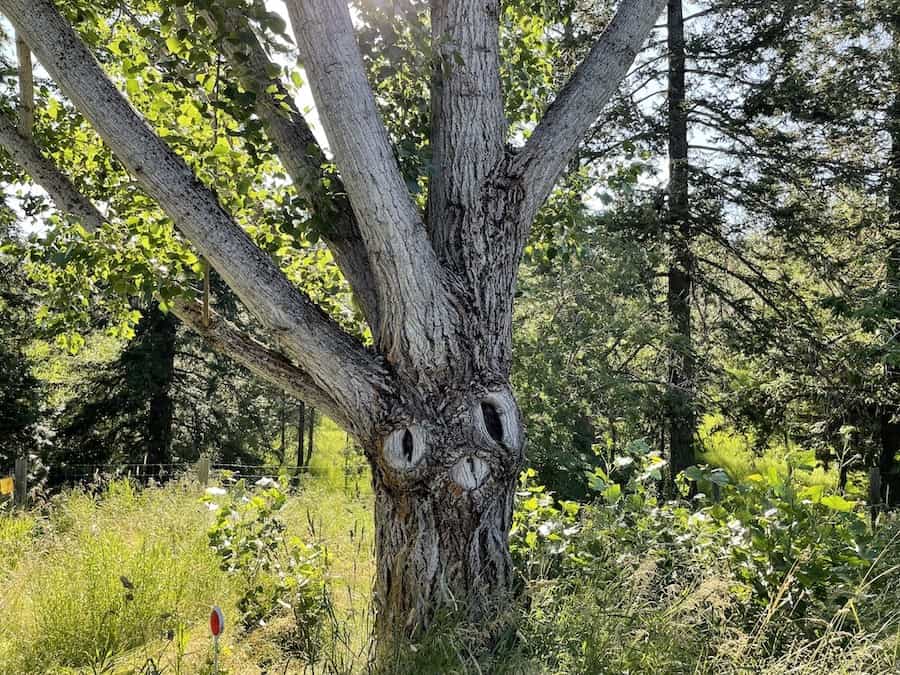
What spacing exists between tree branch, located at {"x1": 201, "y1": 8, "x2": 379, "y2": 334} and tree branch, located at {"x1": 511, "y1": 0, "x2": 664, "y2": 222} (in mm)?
787

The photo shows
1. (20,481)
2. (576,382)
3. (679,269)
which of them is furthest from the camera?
(679,269)

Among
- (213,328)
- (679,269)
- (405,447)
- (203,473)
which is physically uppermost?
(679,269)

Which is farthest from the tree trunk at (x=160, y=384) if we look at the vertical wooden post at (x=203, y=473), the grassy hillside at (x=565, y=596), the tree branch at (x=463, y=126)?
the tree branch at (x=463, y=126)

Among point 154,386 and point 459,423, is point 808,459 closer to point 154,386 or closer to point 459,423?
point 459,423

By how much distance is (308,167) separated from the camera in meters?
2.66

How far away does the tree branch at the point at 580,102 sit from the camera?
9.10ft

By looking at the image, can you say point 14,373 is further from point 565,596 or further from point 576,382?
point 565,596

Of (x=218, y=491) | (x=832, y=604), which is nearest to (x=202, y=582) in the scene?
(x=218, y=491)

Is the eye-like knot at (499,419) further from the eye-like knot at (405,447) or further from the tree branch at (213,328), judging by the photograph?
the tree branch at (213,328)

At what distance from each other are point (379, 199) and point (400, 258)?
0.24 metres

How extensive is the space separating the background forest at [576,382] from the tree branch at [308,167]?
4.0 inches

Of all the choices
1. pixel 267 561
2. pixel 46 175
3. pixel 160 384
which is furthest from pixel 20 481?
pixel 46 175

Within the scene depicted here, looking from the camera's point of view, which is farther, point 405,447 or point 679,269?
point 679,269

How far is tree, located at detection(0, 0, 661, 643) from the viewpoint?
238 cm
